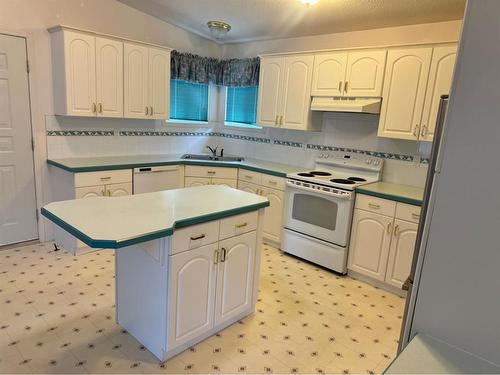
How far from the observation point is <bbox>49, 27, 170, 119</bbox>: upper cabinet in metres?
3.45

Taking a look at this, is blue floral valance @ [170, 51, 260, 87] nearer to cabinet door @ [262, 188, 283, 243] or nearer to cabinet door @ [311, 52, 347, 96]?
cabinet door @ [311, 52, 347, 96]

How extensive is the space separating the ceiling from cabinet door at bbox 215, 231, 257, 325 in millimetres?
2281

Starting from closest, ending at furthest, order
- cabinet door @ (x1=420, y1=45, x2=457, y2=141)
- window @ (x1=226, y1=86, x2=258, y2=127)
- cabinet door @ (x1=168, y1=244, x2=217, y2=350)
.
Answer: cabinet door @ (x1=168, y1=244, x2=217, y2=350)
cabinet door @ (x1=420, y1=45, x2=457, y2=141)
window @ (x1=226, y1=86, x2=258, y2=127)

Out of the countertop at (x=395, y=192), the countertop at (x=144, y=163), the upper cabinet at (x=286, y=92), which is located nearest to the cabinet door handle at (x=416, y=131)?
the countertop at (x=395, y=192)

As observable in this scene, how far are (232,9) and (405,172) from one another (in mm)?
2428

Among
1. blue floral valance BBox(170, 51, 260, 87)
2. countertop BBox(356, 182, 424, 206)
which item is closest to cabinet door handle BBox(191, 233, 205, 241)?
countertop BBox(356, 182, 424, 206)

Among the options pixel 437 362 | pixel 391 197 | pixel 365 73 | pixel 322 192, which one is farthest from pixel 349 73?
pixel 437 362

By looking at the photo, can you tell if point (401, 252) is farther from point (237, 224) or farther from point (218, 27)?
point (218, 27)

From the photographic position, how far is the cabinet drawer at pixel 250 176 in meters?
4.11

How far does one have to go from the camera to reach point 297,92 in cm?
392

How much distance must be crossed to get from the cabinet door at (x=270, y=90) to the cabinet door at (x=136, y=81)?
133cm

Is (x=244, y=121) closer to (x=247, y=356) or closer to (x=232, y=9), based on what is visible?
(x=232, y=9)

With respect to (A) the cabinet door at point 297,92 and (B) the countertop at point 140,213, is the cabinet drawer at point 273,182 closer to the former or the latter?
(A) the cabinet door at point 297,92

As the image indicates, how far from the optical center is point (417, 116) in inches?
124
